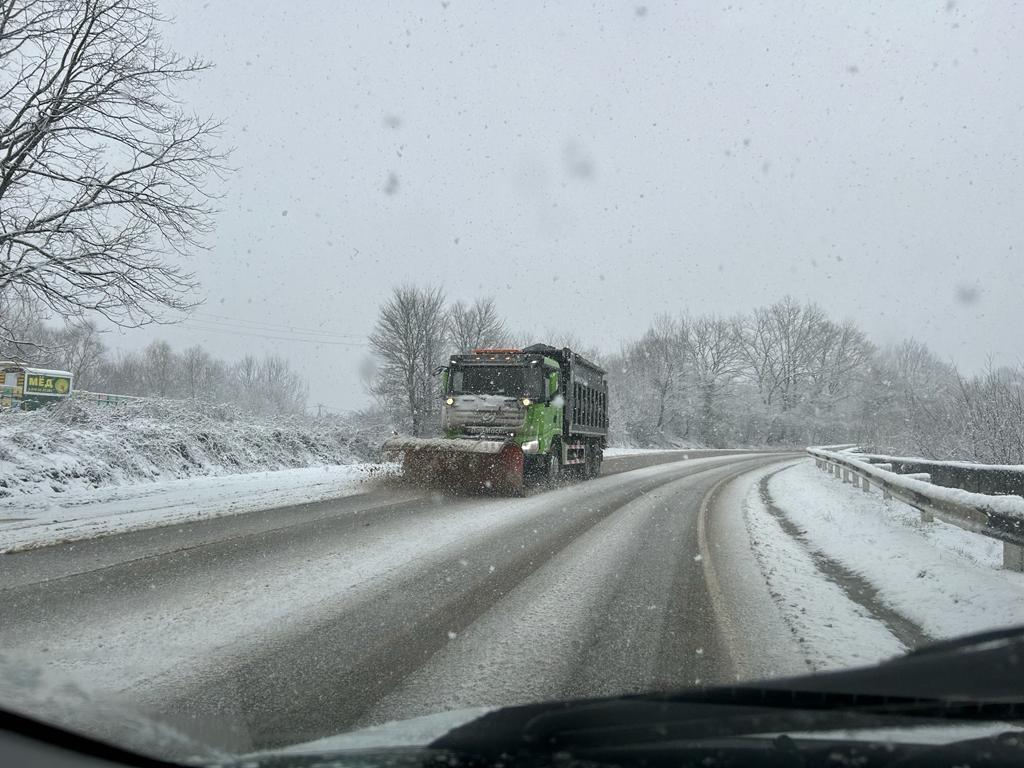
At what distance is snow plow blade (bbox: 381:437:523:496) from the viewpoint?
1368 cm

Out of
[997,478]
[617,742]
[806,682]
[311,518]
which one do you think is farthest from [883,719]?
[997,478]

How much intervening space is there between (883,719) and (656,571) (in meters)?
4.98

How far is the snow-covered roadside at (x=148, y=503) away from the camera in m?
8.66

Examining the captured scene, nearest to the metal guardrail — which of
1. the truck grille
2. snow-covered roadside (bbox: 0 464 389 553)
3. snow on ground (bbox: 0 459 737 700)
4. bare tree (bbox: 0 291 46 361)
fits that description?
snow on ground (bbox: 0 459 737 700)

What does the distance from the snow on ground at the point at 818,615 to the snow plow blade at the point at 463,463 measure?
19.4ft

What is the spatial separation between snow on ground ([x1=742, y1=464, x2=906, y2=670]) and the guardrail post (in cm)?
165

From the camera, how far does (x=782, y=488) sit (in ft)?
58.6

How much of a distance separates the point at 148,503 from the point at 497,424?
268 inches

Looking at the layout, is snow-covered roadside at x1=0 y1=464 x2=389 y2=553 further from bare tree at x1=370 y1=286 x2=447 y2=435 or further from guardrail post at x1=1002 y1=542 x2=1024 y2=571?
bare tree at x1=370 y1=286 x2=447 y2=435

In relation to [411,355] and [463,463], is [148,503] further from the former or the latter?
[411,355]

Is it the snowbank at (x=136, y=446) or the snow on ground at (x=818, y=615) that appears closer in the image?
the snow on ground at (x=818, y=615)

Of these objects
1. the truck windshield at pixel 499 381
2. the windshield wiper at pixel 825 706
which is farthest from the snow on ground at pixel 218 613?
the truck windshield at pixel 499 381

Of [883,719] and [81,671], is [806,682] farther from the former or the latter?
[81,671]

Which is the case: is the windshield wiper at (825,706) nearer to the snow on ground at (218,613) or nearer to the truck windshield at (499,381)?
the snow on ground at (218,613)
